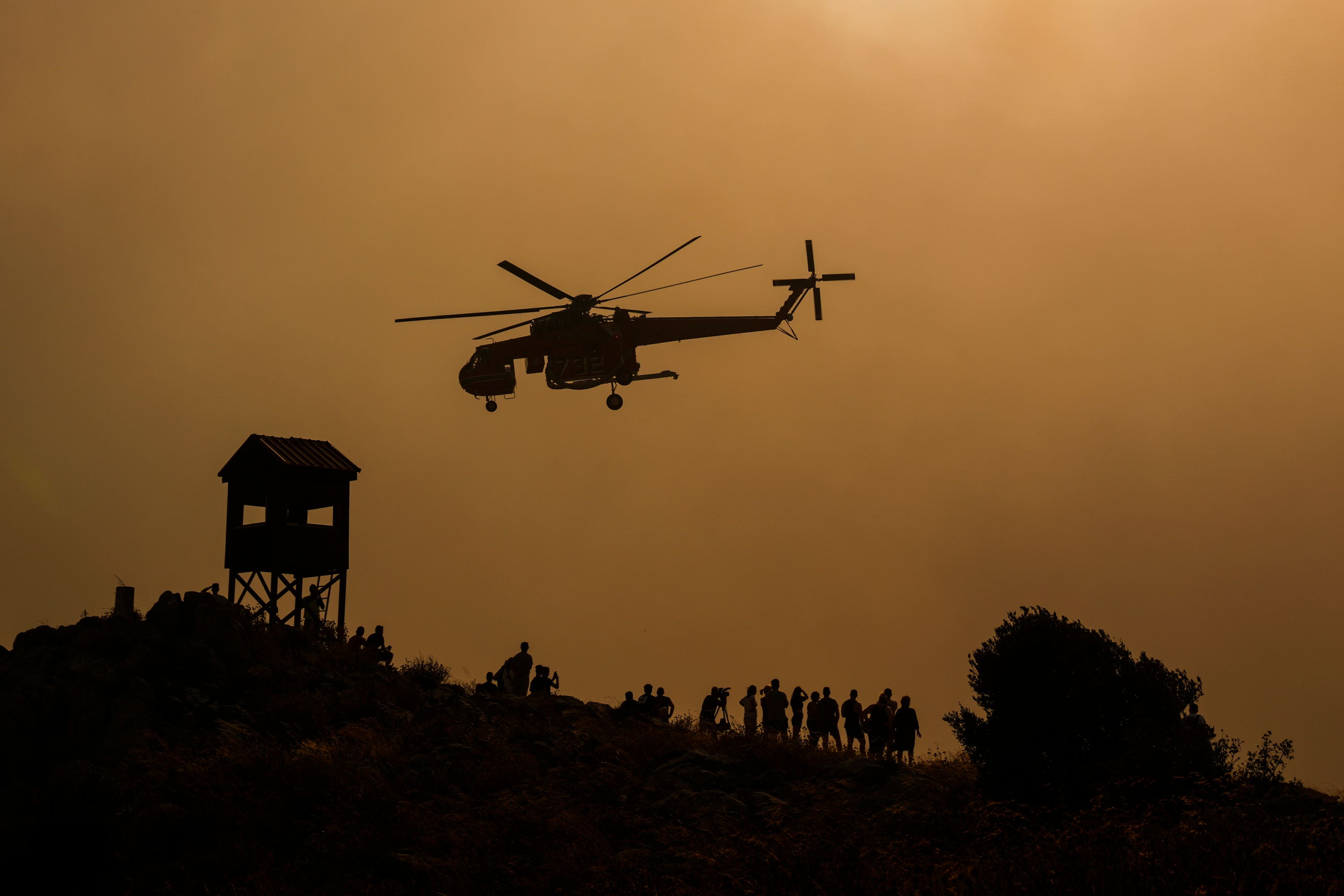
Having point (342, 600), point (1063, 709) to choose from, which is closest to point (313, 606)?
point (342, 600)

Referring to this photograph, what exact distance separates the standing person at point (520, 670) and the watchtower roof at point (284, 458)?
768cm

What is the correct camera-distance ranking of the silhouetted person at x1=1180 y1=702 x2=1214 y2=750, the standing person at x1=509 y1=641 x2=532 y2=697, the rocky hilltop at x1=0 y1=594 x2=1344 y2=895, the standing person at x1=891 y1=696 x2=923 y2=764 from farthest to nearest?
the standing person at x1=509 y1=641 x2=532 y2=697 → the standing person at x1=891 y1=696 x2=923 y2=764 → the silhouetted person at x1=1180 y1=702 x2=1214 y2=750 → the rocky hilltop at x1=0 y1=594 x2=1344 y2=895

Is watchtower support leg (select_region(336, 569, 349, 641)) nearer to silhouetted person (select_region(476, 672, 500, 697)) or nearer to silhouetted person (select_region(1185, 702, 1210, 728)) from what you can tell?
silhouetted person (select_region(476, 672, 500, 697))

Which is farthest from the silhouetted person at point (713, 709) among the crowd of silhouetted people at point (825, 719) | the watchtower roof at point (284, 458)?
the watchtower roof at point (284, 458)

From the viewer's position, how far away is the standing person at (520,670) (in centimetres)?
3014

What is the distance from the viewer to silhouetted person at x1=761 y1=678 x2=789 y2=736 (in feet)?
86.3

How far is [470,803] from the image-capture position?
22281 millimetres

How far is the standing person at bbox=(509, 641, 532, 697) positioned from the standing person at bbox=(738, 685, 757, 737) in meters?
6.06

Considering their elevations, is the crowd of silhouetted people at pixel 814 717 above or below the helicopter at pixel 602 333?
below

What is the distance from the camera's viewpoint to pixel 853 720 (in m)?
26.2

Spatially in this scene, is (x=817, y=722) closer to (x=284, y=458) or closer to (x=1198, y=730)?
(x=1198, y=730)

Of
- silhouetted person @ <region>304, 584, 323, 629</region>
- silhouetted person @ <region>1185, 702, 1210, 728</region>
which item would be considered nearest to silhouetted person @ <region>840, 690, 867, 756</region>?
silhouetted person @ <region>1185, 702, 1210, 728</region>

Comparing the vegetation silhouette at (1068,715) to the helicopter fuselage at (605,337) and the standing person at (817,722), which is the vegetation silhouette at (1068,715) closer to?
the standing person at (817,722)

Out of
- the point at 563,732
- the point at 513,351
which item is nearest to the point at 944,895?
the point at 563,732
